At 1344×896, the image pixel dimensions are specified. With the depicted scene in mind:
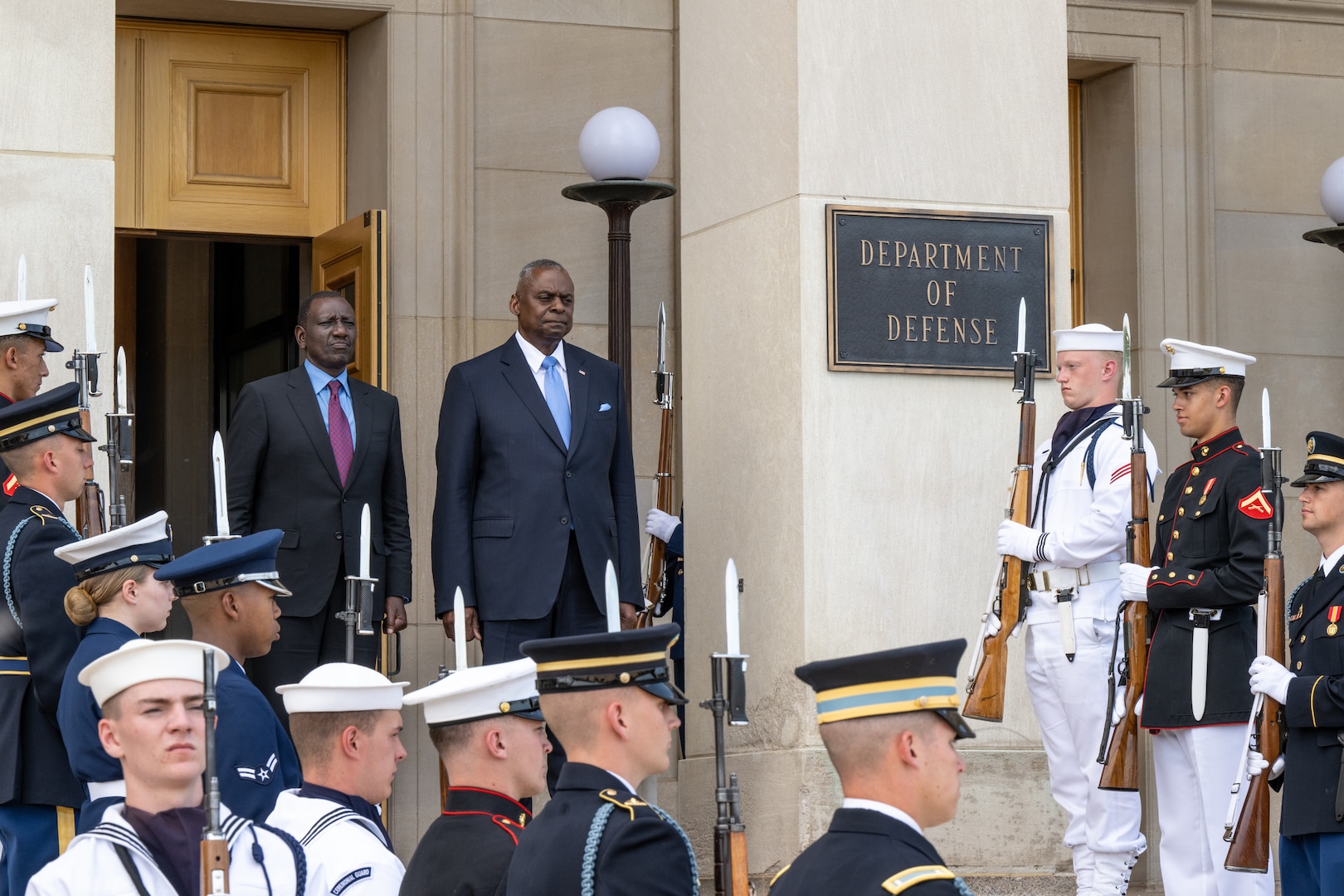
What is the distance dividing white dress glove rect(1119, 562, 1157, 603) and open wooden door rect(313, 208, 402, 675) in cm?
350

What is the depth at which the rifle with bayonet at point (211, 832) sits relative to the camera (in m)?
3.96

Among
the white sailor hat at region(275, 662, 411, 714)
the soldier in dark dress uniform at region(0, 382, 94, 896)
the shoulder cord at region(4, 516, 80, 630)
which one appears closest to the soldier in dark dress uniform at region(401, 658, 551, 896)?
the white sailor hat at region(275, 662, 411, 714)

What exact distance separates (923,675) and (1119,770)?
3645 mm

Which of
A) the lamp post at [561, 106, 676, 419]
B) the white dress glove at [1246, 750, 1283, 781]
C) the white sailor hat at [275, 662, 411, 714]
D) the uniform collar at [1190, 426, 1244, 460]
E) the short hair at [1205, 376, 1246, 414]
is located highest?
the lamp post at [561, 106, 676, 419]

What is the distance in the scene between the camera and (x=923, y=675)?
377cm

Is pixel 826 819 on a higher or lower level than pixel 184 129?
lower

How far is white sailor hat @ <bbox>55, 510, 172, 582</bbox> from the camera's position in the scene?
5.51 meters

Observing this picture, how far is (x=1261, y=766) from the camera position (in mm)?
6535

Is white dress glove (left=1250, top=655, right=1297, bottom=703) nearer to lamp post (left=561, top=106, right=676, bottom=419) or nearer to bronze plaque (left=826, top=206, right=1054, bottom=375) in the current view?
bronze plaque (left=826, top=206, right=1054, bottom=375)

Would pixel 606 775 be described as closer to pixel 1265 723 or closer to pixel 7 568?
pixel 7 568

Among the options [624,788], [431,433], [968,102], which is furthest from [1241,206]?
[624,788]

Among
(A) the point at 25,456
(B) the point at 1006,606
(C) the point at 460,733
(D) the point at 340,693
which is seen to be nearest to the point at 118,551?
(D) the point at 340,693

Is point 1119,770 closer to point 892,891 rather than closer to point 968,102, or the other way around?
point 968,102

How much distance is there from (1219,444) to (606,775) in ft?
12.7
